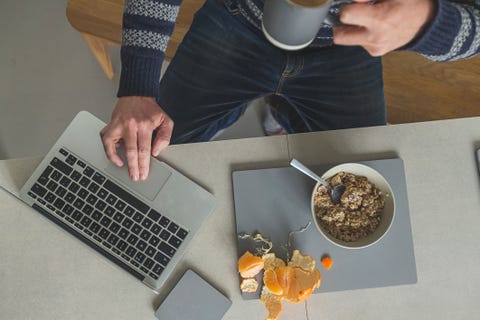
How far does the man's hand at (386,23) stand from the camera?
62 cm

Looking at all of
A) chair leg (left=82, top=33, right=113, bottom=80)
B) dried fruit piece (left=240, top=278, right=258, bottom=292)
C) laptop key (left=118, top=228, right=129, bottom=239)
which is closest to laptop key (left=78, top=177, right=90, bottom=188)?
laptop key (left=118, top=228, right=129, bottom=239)

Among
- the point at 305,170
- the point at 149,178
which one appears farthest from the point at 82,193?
the point at 305,170

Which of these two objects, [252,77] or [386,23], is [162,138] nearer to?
[252,77]

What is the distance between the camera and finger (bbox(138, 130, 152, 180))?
77 cm

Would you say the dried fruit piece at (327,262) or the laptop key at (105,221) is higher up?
the laptop key at (105,221)

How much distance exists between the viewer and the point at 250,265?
727 mm

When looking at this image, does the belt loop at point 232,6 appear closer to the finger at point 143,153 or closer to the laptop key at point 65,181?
the finger at point 143,153

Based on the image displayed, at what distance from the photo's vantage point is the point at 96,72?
1.54 meters

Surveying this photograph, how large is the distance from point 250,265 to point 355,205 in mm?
206

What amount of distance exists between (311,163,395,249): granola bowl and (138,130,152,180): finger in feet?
0.98

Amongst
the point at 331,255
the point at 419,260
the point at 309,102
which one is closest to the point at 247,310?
the point at 331,255

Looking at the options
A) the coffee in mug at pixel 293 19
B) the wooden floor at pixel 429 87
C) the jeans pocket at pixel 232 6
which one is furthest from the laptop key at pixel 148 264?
the wooden floor at pixel 429 87

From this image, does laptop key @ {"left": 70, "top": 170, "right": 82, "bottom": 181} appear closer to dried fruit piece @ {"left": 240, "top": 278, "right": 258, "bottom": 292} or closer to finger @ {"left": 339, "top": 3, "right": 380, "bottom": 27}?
dried fruit piece @ {"left": 240, "top": 278, "right": 258, "bottom": 292}

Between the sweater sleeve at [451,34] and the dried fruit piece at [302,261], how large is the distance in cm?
38
